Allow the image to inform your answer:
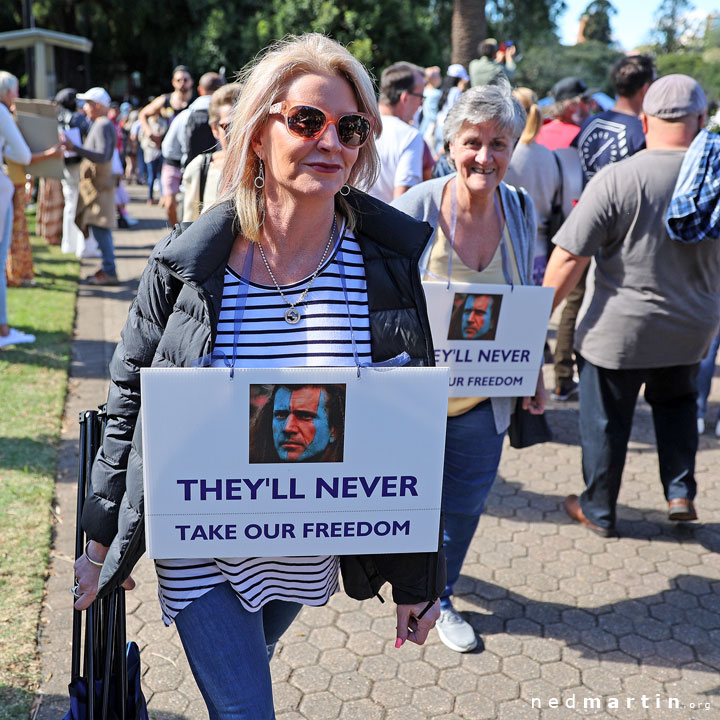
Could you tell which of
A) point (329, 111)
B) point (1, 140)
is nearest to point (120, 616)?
point (329, 111)

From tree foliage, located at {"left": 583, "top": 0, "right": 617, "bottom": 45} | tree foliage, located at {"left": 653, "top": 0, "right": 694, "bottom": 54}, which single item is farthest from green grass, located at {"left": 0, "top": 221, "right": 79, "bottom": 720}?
tree foliage, located at {"left": 653, "top": 0, "right": 694, "bottom": 54}

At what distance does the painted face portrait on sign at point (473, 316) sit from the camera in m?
3.09

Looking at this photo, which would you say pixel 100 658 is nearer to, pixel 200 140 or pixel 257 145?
pixel 257 145

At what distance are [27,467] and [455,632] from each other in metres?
2.78

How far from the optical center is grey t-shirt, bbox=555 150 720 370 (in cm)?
377

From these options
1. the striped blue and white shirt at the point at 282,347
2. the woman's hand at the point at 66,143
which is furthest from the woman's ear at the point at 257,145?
the woman's hand at the point at 66,143

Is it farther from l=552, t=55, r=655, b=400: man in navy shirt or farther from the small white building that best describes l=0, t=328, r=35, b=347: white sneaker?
the small white building

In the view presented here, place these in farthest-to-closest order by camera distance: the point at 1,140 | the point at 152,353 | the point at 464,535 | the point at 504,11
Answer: the point at 504,11, the point at 1,140, the point at 464,535, the point at 152,353

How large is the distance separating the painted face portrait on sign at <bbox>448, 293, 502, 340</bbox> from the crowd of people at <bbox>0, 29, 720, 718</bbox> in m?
0.01

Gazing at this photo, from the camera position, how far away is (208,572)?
202 cm

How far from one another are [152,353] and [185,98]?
353 inches

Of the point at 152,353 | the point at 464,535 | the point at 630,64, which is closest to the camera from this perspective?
the point at 152,353

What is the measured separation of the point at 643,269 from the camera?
3.86 m

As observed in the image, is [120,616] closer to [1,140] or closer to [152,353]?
[152,353]
